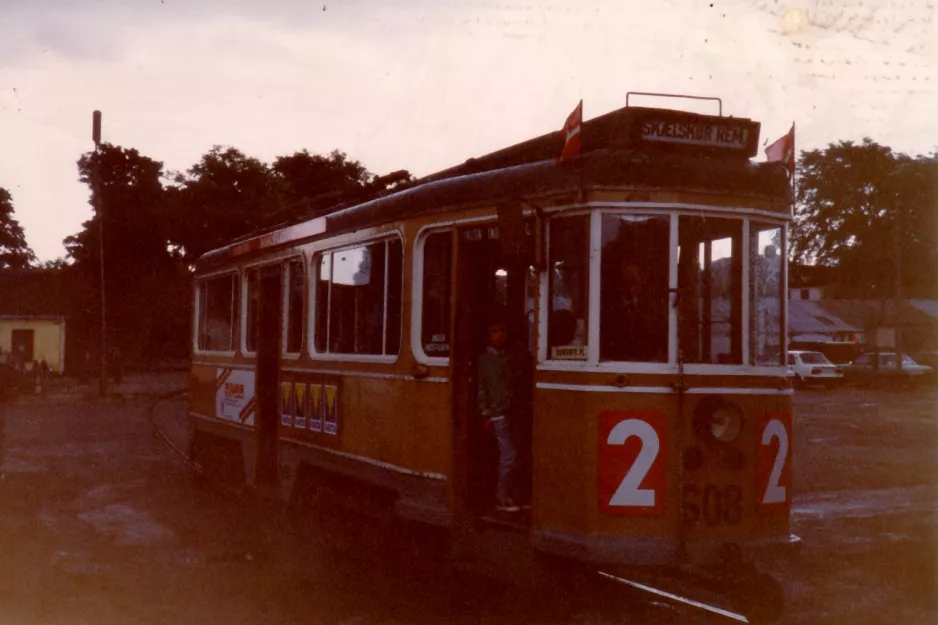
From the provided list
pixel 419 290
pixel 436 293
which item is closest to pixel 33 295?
pixel 419 290

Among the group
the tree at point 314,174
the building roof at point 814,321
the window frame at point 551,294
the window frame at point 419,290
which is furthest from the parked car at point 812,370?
the window frame at point 551,294

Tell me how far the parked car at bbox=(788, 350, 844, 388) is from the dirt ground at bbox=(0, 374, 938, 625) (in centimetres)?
2447

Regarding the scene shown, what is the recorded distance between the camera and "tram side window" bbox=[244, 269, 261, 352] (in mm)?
10812

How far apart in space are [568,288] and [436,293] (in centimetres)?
117

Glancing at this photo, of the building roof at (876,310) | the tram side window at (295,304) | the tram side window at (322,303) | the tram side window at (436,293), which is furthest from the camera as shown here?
the building roof at (876,310)

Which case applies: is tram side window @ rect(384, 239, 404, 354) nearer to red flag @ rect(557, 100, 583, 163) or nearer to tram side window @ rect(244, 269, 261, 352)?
red flag @ rect(557, 100, 583, 163)

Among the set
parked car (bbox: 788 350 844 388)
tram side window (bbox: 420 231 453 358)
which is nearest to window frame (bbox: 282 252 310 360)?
tram side window (bbox: 420 231 453 358)

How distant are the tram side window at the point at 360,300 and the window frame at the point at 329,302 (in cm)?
2

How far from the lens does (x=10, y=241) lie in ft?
243

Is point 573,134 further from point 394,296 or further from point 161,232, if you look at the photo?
point 161,232

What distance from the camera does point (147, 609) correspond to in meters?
7.27

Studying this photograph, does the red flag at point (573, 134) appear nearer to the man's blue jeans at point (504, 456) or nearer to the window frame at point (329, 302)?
the window frame at point (329, 302)

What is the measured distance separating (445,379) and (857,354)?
53.5 m

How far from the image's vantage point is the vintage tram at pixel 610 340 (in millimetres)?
6262
